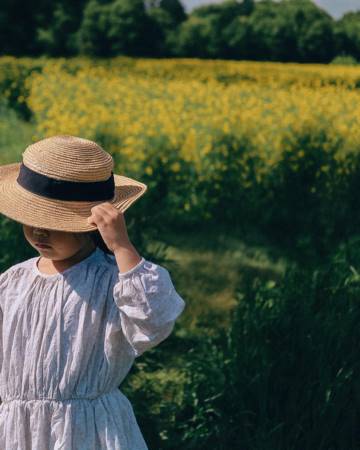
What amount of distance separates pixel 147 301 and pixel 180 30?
21.5 meters

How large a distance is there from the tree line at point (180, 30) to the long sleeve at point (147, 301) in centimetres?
671

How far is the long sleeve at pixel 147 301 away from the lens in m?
1.72

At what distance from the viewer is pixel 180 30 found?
→ 2247 centimetres

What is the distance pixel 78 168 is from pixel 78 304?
1.04ft

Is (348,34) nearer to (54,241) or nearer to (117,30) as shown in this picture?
(54,241)

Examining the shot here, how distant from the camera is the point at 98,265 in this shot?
1.93m

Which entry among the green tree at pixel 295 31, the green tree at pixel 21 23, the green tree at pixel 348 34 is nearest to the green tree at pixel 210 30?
the green tree at pixel 295 31

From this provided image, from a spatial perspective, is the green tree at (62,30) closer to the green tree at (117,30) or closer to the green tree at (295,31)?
the green tree at (117,30)

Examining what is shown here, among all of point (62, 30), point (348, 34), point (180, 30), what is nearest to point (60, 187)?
point (348, 34)

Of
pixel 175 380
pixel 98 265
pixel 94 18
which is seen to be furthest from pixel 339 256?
pixel 94 18

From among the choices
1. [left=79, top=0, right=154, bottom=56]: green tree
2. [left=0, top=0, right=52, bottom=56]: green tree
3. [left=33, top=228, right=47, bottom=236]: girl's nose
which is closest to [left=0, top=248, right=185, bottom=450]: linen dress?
[left=33, top=228, right=47, bottom=236]: girl's nose

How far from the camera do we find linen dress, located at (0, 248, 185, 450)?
187cm

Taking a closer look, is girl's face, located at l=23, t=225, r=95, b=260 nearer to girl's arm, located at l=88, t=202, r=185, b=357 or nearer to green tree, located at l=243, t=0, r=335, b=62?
girl's arm, located at l=88, t=202, r=185, b=357

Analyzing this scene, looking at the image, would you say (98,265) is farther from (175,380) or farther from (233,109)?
(233,109)
